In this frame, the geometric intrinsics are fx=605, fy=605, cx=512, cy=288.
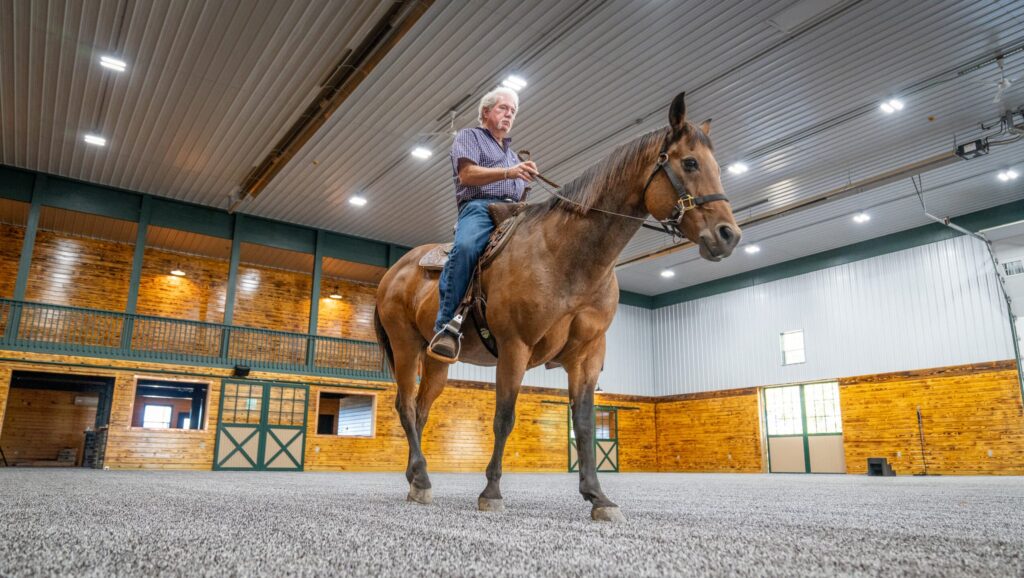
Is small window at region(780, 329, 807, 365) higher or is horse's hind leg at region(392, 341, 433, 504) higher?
small window at region(780, 329, 807, 365)

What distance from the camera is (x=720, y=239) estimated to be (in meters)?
2.22

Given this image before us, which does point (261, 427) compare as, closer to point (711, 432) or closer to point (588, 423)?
point (588, 423)

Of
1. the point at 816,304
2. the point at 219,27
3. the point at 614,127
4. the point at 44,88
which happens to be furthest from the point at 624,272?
the point at 44,88

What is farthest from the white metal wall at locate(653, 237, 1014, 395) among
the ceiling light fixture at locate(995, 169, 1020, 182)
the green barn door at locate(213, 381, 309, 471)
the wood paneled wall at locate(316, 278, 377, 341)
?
the green barn door at locate(213, 381, 309, 471)

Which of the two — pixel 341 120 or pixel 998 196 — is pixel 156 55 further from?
pixel 998 196

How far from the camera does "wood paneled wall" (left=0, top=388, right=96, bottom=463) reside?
694 inches

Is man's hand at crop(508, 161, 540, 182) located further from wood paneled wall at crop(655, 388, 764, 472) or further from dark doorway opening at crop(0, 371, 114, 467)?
wood paneled wall at crop(655, 388, 764, 472)

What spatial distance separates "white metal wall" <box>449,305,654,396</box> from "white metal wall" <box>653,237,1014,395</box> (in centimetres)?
46

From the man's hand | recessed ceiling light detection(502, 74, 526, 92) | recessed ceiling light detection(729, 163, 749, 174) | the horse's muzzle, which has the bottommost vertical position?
the horse's muzzle

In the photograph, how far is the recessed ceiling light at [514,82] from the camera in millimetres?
9703

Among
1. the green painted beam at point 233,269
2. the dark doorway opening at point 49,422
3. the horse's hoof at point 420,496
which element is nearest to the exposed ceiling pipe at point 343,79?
the green painted beam at point 233,269

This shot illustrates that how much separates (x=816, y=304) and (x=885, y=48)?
10730 mm

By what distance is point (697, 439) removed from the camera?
21.1 m

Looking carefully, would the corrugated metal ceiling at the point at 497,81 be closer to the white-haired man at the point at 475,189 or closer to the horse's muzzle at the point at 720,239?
the white-haired man at the point at 475,189
